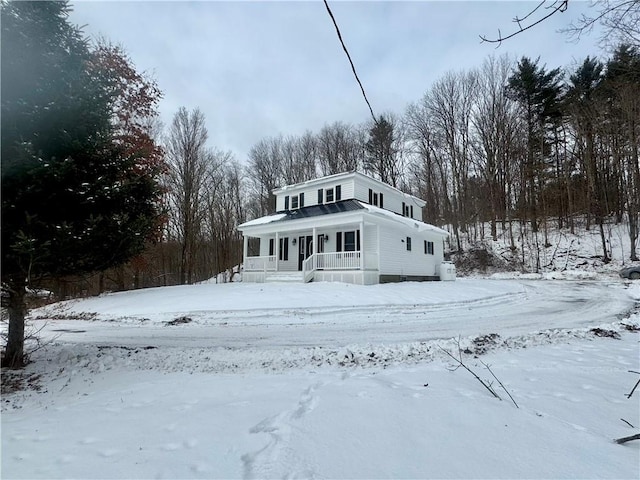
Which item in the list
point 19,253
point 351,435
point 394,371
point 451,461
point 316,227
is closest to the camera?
point 451,461

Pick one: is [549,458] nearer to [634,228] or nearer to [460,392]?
[460,392]

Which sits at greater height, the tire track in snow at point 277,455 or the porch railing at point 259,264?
the porch railing at point 259,264

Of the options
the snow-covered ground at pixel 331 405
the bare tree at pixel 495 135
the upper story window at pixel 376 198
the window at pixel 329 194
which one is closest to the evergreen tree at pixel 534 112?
the bare tree at pixel 495 135

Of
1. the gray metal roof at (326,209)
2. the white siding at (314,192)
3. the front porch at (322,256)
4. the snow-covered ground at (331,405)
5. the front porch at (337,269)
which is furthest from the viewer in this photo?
the white siding at (314,192)

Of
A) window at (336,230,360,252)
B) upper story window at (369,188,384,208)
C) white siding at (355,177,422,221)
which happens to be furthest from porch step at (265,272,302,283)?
upper story window at (369,188,384,208)

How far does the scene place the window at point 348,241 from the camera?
1762cm

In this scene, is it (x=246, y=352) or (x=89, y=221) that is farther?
(x=246, y=352)

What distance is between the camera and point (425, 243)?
69.9 feet

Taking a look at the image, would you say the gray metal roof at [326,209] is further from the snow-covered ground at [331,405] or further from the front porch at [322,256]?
the snow-covered ground at [331,405]

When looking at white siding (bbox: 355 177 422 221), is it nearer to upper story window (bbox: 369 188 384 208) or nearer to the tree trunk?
upper story window (bbox: 369 188 384 208)

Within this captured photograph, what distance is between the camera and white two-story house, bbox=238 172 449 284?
53.9 ft

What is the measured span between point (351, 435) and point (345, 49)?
280cm

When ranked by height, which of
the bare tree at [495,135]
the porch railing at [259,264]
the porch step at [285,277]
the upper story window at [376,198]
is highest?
the bare tree at [495,135]

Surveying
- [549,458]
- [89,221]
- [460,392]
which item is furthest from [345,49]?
[89,221]
